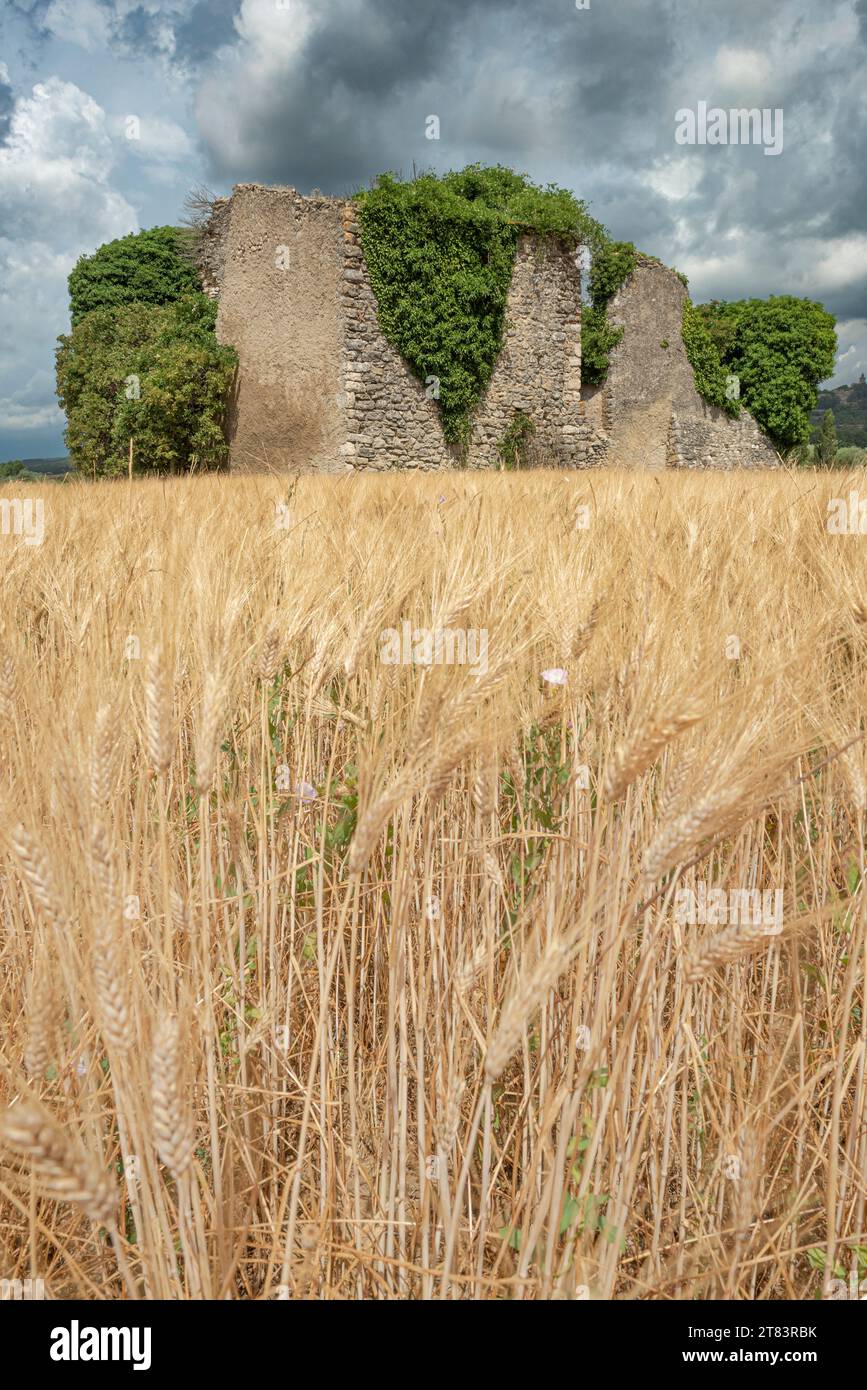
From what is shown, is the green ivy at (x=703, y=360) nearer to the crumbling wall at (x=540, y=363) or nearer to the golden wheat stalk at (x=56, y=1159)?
the crumbling wall at (x=540, y=363)

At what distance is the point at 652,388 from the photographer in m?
17.1

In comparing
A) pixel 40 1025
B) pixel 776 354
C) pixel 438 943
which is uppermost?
pixel 776 354

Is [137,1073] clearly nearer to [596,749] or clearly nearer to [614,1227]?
[614,1227]

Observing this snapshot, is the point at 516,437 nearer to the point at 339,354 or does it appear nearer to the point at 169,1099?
the point at 339,354

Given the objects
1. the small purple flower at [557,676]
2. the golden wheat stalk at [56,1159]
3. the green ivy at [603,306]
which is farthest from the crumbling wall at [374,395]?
the golden wheat stalk at [56,1159]

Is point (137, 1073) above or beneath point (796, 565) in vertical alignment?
beneath

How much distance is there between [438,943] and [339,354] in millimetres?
11487

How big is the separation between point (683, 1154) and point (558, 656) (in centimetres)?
65

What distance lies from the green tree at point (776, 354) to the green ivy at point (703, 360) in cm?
114

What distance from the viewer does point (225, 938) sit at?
1.07 metres

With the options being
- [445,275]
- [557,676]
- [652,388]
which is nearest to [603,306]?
[652,388]

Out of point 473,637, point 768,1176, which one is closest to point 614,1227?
point 768,1176

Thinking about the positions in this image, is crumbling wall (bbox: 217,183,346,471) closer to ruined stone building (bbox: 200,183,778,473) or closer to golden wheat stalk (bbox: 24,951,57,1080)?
ruined stone building (bbox: 200,183,778,473)

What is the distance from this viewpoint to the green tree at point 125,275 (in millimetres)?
16625
